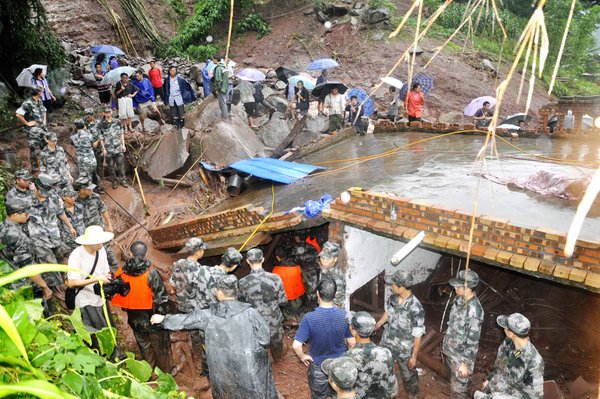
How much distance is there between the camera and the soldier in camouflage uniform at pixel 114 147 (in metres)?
9.49

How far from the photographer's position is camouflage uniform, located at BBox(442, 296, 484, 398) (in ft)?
16.1

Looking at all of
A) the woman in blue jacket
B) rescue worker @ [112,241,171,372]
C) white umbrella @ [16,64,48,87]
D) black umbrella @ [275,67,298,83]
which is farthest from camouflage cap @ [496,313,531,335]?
black umbrella @ [275,67,298,83]

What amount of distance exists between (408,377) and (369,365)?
156 centimetres

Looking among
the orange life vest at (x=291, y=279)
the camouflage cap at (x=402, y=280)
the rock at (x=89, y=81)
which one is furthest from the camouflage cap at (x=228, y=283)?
the rock at (x=89, y=81)

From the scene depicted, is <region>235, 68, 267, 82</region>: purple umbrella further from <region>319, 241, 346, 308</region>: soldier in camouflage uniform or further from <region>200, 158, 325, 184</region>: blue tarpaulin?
<region>319, 241, 346, 308</region>: soldier in camouflage uniform

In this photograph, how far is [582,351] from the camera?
6.15 m

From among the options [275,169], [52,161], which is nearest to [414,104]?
[275,169]

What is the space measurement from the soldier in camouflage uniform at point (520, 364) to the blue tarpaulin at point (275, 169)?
5.16m

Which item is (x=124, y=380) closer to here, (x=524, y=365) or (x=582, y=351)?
(x=524, y=365)

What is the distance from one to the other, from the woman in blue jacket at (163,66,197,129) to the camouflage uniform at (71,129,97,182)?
2773 mm

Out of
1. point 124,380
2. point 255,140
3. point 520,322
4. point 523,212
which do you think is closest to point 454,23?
point 255,140

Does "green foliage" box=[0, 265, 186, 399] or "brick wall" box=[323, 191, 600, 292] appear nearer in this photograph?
"green foliage" box=[0, 265, 186, 399]

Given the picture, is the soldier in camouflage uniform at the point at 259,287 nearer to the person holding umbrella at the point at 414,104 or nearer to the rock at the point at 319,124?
the rock at the point at 319,124

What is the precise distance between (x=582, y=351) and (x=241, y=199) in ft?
20.1
